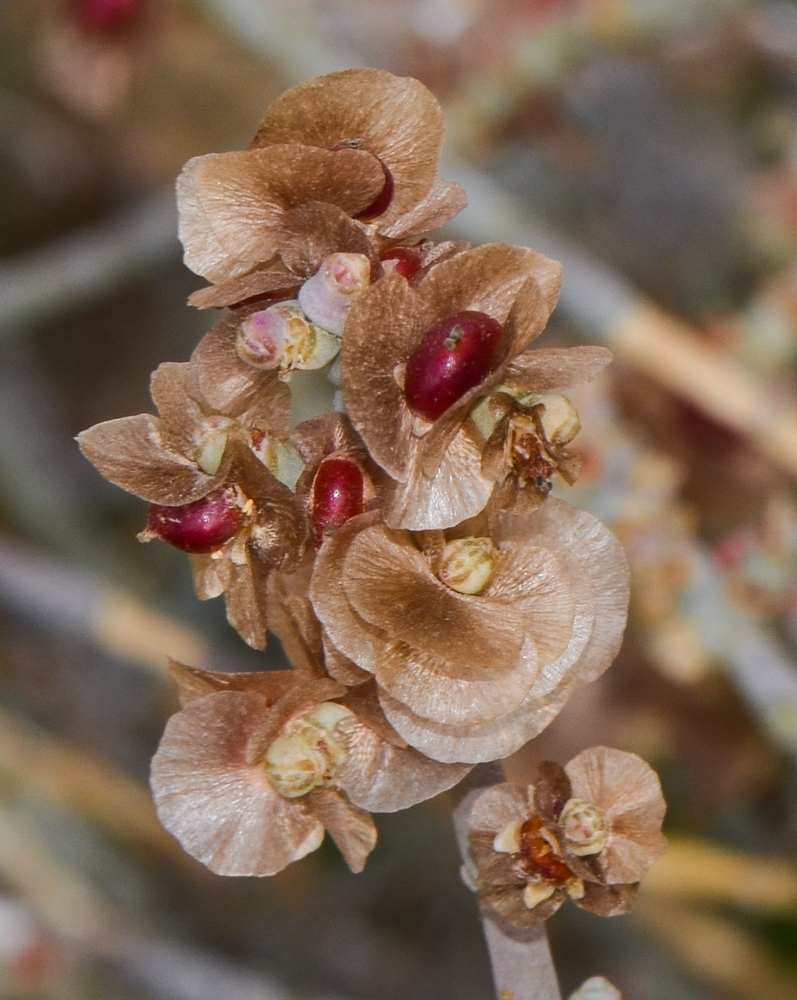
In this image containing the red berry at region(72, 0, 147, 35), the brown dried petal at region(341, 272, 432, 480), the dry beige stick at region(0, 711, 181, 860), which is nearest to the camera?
the brown dried petal at region(341, 272, 432, 480)

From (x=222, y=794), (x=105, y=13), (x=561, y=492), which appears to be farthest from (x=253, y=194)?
(x=105, y=13)

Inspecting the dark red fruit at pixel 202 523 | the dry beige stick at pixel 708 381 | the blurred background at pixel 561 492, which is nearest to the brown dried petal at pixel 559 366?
the dark red fruit at pixel 202 523

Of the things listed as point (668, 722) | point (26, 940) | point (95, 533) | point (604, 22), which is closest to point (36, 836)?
point (26, 940)

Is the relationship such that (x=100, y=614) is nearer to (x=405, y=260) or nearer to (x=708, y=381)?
(x=708, y=381)

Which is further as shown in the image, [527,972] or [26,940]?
[26,940]

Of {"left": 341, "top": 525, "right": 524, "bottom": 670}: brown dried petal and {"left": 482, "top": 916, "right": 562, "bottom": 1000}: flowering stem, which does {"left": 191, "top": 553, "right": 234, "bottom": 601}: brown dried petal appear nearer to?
{"left": 341, "top": 525, "right": 524, "bottom": 670}: brown dried petal

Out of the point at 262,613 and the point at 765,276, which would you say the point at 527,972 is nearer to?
the point at 262,613

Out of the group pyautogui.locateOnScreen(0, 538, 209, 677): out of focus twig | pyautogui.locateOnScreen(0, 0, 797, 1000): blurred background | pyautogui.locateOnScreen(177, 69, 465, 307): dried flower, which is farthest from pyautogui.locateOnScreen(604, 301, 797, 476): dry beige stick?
pyautogui.locateOnScreen(177, 69, 465, 307): dried flower
